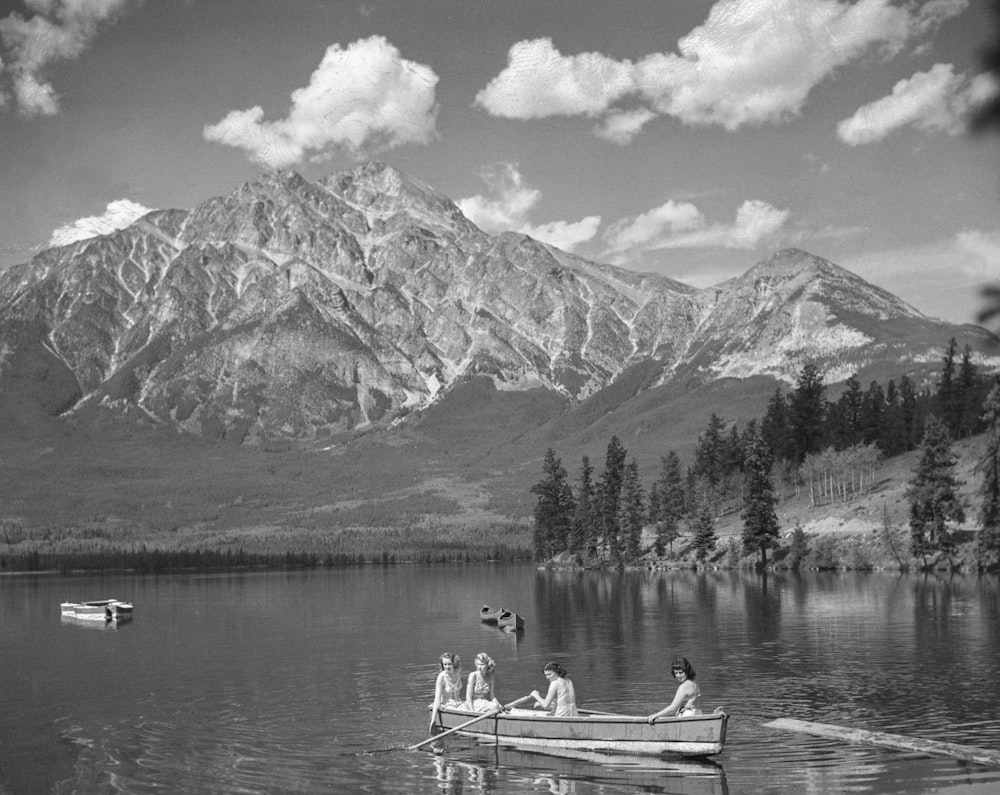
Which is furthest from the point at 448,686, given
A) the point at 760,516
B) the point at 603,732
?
the point at 760,516

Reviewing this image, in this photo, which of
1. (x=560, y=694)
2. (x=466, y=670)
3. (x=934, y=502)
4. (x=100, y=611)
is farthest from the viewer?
(x=934, y=502)

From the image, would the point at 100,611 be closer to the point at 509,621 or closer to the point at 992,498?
the point at 509,621

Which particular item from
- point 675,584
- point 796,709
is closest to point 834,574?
point 675,584

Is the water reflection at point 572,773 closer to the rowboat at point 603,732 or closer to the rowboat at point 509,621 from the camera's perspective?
the rowboat at point 603,732

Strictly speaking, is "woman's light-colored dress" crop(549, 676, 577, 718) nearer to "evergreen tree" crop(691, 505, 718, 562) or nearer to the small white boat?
the small white boat

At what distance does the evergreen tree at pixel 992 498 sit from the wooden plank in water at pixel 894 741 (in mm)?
100646

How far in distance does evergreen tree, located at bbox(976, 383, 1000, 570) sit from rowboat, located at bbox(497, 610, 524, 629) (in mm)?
71710

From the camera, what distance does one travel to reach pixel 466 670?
72.9m

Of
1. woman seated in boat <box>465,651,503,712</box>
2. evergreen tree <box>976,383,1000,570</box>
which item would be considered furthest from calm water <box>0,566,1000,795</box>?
evergreen tree <box>976,383,1000,570</box>

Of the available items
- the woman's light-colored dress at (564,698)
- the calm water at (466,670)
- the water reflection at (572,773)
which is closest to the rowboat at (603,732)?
the water reflection at (572,773)

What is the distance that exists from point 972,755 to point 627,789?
1288cm

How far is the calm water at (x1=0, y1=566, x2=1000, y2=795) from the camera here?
1581 inches

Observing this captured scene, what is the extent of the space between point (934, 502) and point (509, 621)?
7923 centimetres

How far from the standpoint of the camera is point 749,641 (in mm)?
79938
